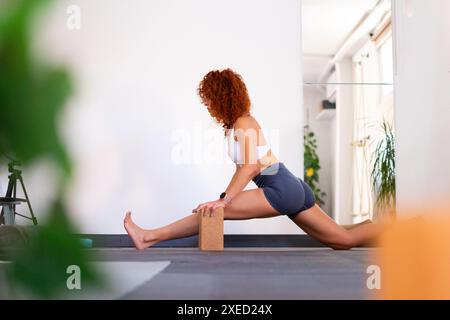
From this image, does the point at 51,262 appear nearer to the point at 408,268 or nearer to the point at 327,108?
the point at 408,268

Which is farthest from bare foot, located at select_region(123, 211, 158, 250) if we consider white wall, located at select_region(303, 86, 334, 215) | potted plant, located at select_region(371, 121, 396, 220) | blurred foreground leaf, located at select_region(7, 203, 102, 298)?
white wall, located at select_region(303, 86, 334, 215)

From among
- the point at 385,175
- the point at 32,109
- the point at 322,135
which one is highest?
the point at 322,135

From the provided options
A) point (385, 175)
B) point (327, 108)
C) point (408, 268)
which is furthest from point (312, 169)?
point (408, 268)

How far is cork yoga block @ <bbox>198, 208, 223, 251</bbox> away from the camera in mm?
1706

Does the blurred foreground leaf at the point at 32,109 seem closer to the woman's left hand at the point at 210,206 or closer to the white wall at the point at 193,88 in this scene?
the woman's left hand at the point at 210,206

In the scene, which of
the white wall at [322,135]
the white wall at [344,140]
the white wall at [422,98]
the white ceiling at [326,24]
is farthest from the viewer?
the white wall at [322,135]

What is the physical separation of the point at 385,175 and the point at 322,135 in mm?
2253

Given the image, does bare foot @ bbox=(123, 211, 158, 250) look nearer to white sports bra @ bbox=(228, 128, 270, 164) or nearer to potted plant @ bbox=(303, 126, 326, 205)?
white sports bra @ bbox=(228, 128, 270, 164)

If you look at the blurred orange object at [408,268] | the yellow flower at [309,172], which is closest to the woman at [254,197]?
the blurred orange object at [408,268]

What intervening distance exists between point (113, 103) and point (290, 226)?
97 cm

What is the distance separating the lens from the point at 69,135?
0.20 metres

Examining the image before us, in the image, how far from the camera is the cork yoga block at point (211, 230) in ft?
5.60

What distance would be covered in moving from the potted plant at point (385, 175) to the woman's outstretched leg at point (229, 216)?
0.97 metres

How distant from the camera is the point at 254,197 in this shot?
5.70 feet
